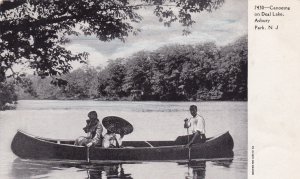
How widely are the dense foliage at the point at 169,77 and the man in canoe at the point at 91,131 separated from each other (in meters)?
0.06

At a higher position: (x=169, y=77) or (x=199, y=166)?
(x=169, y=77)

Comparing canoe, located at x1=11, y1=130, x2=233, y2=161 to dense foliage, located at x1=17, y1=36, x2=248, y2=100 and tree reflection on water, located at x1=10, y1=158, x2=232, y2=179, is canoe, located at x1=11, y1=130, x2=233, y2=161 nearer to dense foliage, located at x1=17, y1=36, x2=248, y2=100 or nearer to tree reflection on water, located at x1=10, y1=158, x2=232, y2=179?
tree reflection on water, located at x1=10, y1=158, x2=232, y2=179

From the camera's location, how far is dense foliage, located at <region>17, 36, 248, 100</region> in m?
1.38

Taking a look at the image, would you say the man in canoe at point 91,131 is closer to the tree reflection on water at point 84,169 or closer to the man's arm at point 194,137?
the tree reflection on water at point 84,169

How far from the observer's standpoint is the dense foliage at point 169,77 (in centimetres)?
138

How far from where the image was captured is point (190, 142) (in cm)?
140

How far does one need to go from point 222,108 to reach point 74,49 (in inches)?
17.8

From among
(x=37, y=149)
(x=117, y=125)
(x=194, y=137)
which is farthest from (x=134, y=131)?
(x=37, y=149)

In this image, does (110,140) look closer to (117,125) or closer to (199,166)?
(117,125)

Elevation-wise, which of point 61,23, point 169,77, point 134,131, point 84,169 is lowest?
point 84,169

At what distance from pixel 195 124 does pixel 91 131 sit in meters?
0.30

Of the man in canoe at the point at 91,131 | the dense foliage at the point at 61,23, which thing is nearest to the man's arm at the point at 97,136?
the man in canoe at the point at 91,131

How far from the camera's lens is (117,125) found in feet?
4.56
